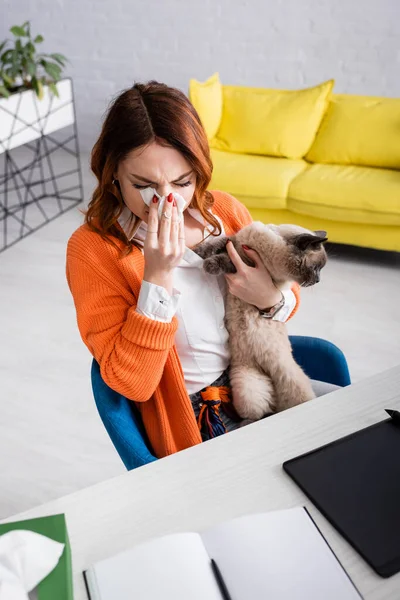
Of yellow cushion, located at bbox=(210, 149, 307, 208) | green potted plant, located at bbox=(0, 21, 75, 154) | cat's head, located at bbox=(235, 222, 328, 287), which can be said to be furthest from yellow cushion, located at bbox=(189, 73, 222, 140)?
cat's head, located at bbox=(235, 222, 328, 287)

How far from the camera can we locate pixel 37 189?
4234 mm

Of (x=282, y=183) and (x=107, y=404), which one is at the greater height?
(x=107, y=404)

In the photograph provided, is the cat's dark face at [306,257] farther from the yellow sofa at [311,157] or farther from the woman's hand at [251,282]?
the yellow sofa at [311,157]

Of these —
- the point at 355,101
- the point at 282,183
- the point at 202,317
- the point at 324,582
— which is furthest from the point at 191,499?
the point at 355,101

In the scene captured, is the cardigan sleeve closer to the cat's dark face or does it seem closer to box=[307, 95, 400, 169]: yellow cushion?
the cat's dark face

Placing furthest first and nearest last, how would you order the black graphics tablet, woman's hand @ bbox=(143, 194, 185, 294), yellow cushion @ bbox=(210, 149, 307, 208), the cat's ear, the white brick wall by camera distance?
the white brick wall
yellow cushion @ bbox=(210, 149, 307, 208)
the cat's ear
woman's hand @ bbox=(143, 194, 185, 294)
the black graphics tablet

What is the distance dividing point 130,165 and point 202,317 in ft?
1.14

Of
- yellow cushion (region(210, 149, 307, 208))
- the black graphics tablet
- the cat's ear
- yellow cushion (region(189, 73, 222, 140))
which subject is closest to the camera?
the black graphics tablet

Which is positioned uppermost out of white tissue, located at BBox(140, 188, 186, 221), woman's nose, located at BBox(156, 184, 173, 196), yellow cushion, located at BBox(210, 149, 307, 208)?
woman's nose, located at BBox(156, 184, 173, 196)

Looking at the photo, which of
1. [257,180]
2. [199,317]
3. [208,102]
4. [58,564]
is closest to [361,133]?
[257,180]

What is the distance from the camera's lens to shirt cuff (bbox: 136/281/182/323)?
3.32ft

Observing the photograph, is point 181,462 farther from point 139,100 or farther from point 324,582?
point 139,100

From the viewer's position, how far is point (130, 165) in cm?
104

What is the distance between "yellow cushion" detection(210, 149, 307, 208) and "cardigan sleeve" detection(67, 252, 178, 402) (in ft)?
6.95
